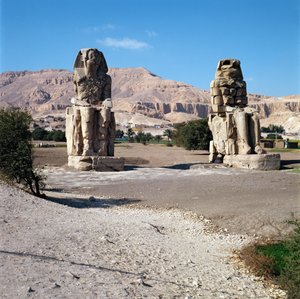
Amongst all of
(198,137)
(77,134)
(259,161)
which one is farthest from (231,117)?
(198,137)

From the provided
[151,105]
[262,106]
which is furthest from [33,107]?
[262,106]

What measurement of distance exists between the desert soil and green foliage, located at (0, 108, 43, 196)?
75 centimetres

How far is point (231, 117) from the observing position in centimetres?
1917

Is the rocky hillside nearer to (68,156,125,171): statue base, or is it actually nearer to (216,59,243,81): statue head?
(216,59,243,81): statue head

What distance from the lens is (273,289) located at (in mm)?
5867

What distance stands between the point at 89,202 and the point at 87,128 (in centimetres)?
644

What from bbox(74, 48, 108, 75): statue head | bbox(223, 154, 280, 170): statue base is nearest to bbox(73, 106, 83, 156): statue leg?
bbox(74, 48, 108, 75): statue head

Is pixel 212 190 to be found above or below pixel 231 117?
below

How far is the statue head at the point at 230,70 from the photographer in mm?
19984

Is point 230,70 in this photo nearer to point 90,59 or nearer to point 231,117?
point 231,117

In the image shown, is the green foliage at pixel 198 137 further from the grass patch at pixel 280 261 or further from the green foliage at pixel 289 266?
the green foliage at pixel 289 266

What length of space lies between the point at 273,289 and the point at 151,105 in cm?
16136

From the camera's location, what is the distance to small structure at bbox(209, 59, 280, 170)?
18156 mm

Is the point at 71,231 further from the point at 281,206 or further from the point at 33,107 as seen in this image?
the point at 33,107
